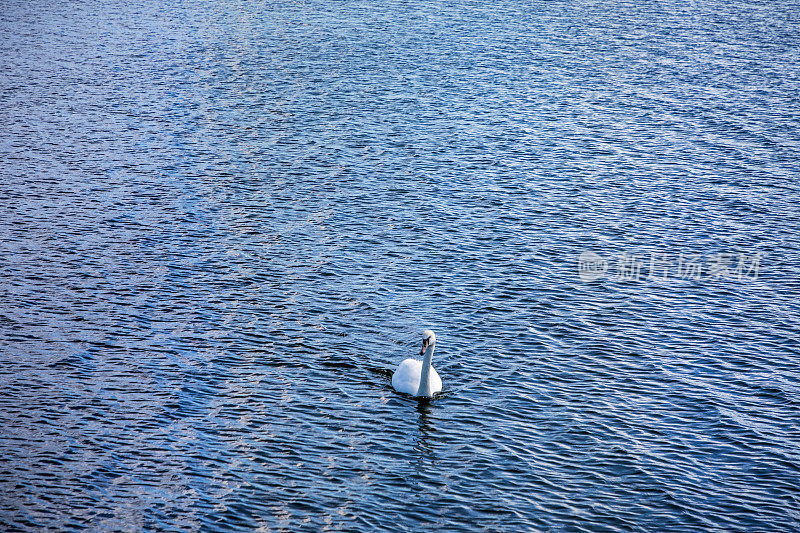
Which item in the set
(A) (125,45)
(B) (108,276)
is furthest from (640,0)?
(B) (108,276)

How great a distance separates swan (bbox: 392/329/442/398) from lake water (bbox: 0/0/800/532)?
0.39 m

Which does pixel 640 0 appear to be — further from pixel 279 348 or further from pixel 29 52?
pixel 279 348

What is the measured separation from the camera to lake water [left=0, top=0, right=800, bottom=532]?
832 inches

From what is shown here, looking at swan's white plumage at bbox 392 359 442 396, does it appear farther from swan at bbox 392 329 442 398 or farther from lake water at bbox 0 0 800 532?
lake water at bbox 0 0 800 532

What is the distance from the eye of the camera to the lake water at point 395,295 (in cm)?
2114

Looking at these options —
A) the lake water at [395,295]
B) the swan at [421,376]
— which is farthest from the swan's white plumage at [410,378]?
the lake water at [395,295]

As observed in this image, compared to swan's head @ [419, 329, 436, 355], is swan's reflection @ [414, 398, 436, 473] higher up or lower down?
lower down

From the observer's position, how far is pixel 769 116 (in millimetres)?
49875

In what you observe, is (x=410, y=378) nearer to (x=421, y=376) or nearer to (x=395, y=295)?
(x=421, y=376)

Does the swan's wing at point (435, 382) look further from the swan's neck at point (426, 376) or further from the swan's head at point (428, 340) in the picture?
the swan's head at point (428, 340)

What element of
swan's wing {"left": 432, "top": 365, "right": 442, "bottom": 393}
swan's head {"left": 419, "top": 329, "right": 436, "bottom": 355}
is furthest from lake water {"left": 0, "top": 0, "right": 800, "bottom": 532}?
swan's head {"left": 419, "top": 329, "right": 436, "bottom": 355}

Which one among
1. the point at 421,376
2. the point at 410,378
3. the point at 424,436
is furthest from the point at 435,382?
the point at 424,436

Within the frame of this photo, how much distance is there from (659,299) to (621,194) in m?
10.2

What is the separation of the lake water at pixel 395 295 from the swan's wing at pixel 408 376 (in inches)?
17.8
